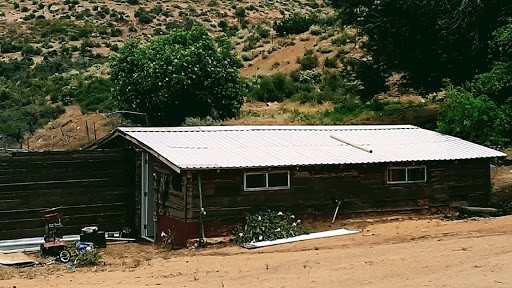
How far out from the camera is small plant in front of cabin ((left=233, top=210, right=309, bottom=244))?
18219mm

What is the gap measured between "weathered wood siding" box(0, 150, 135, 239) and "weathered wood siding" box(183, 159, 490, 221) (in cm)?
318

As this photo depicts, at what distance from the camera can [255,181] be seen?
62.1ft

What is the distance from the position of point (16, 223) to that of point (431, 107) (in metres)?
24.2

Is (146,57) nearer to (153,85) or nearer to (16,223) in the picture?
(153,85)

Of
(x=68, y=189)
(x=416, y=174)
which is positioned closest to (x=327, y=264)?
(x=416, y=174)

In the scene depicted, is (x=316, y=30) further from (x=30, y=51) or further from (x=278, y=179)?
(x=278, y=179)

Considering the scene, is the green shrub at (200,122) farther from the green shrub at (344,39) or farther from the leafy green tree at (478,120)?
the green shrub at (344,39)

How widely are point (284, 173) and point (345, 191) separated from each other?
1.92 meters

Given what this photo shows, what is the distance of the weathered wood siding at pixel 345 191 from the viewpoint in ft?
59.8

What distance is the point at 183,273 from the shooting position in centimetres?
1456

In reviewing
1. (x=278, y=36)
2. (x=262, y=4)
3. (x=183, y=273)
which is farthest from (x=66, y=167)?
(x=262, y=4)

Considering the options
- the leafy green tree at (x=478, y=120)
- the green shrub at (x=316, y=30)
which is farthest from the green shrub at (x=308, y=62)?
the leafy green tree at (x=478, y=120)

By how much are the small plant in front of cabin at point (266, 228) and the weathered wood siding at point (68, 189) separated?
379 centimetres

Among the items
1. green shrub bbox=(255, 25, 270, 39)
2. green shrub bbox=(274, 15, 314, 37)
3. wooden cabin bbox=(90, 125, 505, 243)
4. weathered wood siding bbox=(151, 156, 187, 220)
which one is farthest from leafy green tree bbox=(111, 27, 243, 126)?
green shrub bbox=(274, 15, 314, 37)
